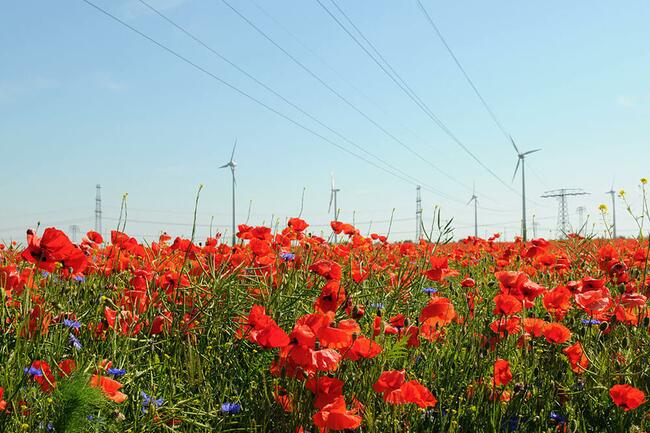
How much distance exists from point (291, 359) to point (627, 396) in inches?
44.0

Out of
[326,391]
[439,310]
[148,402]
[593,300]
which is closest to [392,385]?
[326,391]

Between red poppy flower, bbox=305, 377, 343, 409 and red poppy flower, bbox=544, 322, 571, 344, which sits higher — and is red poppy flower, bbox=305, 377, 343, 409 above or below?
below

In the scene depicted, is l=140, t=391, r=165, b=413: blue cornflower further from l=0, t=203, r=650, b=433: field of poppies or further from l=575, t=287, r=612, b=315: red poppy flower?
l=575, t=287, r=612, b=315: red poppy flower

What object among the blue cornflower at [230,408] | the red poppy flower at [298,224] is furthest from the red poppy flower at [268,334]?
the red poppy flower at [298,224]

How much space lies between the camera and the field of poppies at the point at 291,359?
1.85m

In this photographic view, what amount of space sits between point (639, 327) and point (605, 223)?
1.15m

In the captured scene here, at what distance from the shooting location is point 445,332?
2.92 meters

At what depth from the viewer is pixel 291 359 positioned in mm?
1907

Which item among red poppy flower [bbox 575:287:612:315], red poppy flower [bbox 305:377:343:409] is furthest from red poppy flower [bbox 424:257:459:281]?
red poppy flower [bbox 305:377:343:409]

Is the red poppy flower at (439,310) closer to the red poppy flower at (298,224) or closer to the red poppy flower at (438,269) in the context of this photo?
the red poppy flower at (438,269)

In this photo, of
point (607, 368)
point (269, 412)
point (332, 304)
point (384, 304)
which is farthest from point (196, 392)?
point (607, 368)

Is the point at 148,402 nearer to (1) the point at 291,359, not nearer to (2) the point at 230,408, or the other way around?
(2) the point at 230,408

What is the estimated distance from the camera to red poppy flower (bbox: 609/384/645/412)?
2.07 metres

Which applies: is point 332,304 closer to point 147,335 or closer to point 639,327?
point 147,335
